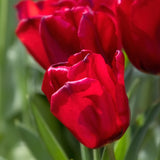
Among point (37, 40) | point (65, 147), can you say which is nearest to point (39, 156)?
point (65, 147)

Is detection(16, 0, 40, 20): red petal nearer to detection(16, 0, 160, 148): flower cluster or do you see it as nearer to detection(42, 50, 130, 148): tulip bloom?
detection(16, 0, 160, 148): flower cluster

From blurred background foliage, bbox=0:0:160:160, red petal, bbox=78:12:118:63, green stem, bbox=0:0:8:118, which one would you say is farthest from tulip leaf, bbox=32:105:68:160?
green stem, bbox=0:0:8:118

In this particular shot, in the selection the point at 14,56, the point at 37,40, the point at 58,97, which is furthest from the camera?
the point at 14,56

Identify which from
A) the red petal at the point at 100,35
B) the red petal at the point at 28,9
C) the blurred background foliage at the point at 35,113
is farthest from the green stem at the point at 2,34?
the red petal at the point at 100,35

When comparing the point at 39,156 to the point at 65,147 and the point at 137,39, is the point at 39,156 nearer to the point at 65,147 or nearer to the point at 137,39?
the point at 65,147

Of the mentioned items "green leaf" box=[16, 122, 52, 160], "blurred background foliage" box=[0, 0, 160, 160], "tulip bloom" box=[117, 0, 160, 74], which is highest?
"tulip bloom" box=[117, 0, 160, 74]

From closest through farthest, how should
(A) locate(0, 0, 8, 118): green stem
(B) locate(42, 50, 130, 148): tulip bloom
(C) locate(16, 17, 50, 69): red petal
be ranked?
(B) locate(42, 50, 130, 148): tulip bloom, (C) locate(16, 17, 50, 69): red petal, (A) locate(0, 0, 8, 118): green stem

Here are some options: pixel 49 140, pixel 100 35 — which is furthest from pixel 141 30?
pixel 49 140

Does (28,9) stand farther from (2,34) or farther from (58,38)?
(2,34)
